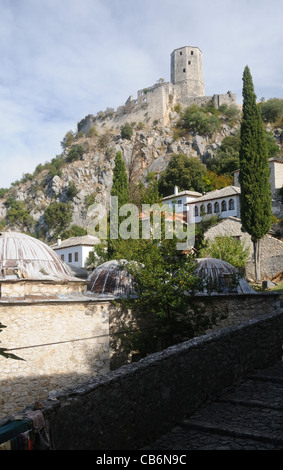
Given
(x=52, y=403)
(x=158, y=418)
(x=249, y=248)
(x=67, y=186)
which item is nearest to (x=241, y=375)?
(x=158, y=418)

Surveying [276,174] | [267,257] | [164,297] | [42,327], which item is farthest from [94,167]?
[42,327]

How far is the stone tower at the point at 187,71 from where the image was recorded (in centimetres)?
8197

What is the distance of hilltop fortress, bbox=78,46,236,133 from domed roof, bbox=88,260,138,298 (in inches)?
2362

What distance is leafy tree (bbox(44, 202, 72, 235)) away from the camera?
65.4 meters

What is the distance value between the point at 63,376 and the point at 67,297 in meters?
2.54

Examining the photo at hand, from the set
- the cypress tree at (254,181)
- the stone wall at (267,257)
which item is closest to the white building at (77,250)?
the stone wall at (267,257)

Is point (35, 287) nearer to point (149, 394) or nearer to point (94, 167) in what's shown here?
point (149, 394)

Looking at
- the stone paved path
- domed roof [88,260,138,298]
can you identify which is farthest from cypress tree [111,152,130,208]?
→ the stone paved path

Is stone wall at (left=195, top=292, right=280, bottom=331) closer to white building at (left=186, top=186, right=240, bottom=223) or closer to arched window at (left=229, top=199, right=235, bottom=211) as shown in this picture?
white building at (left=186, top=186, right=240, bottom=223)

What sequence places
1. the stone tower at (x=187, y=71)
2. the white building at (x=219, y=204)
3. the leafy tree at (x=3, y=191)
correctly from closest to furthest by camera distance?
the white building at (x=219, y=204), the stone tower at (x=187, y=71), the leafy tree at (x=3, y=191)

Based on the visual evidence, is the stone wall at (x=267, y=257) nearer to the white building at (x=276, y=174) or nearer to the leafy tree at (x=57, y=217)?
the white building at (x=276, y=174)

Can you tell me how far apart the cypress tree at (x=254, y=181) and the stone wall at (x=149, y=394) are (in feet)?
68.3

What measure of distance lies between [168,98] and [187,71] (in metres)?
9.28
